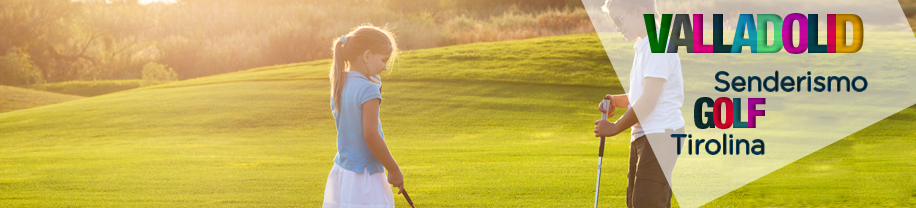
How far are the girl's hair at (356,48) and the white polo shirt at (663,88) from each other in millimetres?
980

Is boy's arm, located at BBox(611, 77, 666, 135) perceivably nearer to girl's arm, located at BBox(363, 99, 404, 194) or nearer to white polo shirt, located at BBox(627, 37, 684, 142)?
white polo shirt, located at BBox(627, 37, 684, 142)

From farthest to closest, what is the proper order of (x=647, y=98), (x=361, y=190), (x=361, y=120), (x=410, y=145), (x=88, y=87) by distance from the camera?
(x=88, y=87) → (x=410, y=145) → (x=361, y=190) → (x=361, y=120) → (x=647, y=98)

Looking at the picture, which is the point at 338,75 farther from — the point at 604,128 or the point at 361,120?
the point at 604,128

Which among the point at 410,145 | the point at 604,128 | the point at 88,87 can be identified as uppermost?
the point at 604,128

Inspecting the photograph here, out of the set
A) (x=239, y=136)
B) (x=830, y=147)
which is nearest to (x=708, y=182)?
(x=830, y=147)

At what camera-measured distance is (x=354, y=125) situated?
2639mm

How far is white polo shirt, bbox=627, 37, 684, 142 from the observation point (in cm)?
251

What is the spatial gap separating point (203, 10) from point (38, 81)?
11.3 m

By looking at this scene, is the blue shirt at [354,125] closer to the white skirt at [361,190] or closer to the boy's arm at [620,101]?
the white skirt at [361,190]

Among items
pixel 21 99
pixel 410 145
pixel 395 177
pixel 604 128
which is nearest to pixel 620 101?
pixel 604 128

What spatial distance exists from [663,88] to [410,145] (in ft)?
26.7

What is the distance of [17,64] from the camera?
27.0 m

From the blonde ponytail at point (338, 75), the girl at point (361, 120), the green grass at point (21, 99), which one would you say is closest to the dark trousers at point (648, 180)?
the girl at point (361, 120)

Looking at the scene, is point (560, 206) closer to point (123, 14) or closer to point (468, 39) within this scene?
point (468, 39)
